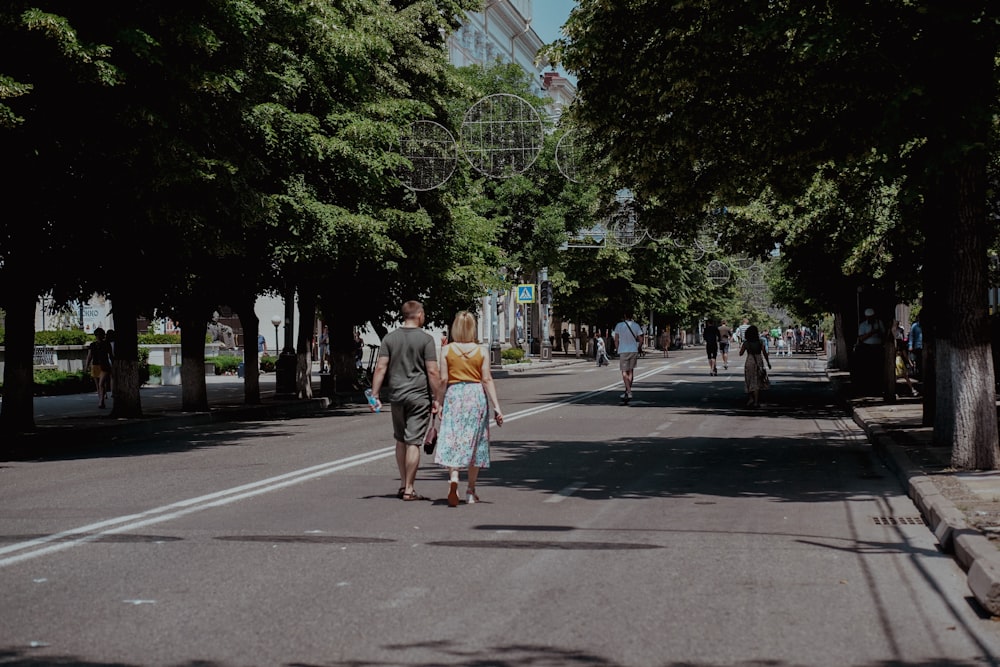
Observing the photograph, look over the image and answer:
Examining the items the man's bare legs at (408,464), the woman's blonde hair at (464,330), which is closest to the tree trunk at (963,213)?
the woman's blonde hair at (464,330)

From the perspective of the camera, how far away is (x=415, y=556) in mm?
8148

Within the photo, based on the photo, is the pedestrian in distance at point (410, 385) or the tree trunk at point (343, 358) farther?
the tree trunk at point (343, 358)

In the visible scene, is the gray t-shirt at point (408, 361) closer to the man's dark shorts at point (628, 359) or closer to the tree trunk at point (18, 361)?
the tree trunk at point (18, 361)

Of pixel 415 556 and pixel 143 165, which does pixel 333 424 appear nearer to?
pixel 143 165

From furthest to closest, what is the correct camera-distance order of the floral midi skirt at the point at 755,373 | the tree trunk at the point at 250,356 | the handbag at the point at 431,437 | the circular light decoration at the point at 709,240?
the circular light decoration at the point at 709,240 → the tree trunk at the point at 250,356 → the floral midi skirt at the point at 755,373 → the handbag at the point at 431,437

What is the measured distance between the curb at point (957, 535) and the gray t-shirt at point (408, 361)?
14.1 ft

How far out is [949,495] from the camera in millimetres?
10352

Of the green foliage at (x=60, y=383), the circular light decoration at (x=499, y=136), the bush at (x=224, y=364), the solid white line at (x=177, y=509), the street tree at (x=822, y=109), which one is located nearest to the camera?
the solid white line at (x=177, y=509)

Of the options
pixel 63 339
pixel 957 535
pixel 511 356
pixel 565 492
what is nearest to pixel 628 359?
pixel 565 492

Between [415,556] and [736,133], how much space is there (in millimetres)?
8969

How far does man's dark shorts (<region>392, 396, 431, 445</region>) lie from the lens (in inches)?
443

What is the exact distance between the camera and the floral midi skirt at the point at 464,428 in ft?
35.8

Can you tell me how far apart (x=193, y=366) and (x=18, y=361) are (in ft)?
22.3

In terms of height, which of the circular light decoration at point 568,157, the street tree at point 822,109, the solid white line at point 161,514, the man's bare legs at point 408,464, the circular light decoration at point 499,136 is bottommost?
the solid white line at point 161,514
